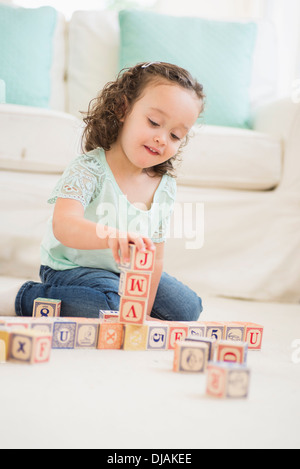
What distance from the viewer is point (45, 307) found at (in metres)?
1.20

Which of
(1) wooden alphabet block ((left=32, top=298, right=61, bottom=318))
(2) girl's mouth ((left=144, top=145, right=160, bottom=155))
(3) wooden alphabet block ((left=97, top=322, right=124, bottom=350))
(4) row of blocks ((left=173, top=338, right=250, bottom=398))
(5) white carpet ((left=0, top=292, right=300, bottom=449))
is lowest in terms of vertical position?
(5) white carpet ((left=0, top=292, right=300, bottom=449))

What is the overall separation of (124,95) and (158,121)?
0.15 metres

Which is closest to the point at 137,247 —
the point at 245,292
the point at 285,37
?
the point at 245,292

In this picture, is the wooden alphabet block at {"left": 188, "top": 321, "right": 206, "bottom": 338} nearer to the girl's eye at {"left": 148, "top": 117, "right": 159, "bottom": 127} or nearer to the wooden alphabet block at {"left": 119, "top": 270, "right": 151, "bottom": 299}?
the wooden alphabet block at {"left": 119, "top": 270, "right": 151, "bottom": 299}

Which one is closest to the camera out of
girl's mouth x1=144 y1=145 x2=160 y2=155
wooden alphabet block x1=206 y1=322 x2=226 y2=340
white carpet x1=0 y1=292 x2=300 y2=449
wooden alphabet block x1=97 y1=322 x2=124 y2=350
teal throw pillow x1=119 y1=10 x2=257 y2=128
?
white carpet x1=0 y1=292 x2=300 y2=449

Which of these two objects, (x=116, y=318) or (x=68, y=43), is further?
(x=68, y=43)

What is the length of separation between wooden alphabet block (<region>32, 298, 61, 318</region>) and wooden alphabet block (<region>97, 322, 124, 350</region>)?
22 centimetres

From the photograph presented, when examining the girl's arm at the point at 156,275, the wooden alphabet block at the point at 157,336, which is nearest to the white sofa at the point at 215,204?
the girl's arm at the point at 156,275

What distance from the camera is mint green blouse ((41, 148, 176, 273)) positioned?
47.2 inches

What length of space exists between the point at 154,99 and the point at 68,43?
49.5 inches

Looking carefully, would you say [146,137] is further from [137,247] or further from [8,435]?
[8,435]

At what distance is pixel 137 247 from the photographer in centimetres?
93

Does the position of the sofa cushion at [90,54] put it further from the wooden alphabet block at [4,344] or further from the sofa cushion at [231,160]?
the wooden alphabet block at [4,344]

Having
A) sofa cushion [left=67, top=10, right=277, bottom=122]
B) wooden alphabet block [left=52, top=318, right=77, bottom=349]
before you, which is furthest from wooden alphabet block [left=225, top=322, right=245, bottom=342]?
sofa cushion [left=67, top=10, right=277, bottom=122]
